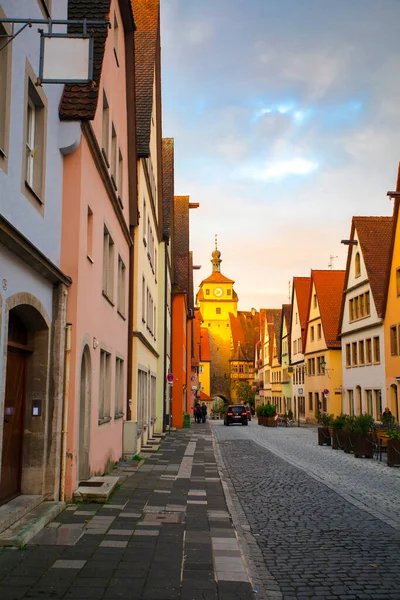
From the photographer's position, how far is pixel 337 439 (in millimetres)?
23422

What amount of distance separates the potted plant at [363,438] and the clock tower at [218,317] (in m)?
83.7

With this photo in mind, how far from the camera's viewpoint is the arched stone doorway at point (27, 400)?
8406 mm

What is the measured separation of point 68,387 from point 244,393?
286ft

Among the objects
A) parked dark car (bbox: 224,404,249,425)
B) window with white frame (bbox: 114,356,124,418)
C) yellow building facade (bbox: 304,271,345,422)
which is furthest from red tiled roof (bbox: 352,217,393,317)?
window with white frame (bbox: 114,356,124,418)

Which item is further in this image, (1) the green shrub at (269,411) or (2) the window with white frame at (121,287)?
(1) the green shrub at (269,411)

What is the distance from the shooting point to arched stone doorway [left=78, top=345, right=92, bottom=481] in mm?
11086

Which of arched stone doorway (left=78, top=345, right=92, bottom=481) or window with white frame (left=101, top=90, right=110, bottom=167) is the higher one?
window with white frame (left=101, top=90, right=110, bottom=167)

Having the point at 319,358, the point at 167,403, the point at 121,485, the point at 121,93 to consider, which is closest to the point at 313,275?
the point at 319,358

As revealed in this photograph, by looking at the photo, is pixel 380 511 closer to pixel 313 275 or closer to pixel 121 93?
pixel 121 93

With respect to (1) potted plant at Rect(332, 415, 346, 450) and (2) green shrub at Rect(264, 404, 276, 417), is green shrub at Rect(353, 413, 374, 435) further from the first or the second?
(2) green shrub at Rect(264, 404, 276, 417)

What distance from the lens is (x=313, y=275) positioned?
49.9 meters

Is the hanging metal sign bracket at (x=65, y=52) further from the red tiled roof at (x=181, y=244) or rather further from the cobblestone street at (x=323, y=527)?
the red tiled roof at (x=181, y=244)

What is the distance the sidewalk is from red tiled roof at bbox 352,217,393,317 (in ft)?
86.9

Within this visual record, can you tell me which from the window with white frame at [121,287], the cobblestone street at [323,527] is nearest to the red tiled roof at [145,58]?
the window with white frame at [121,287]
